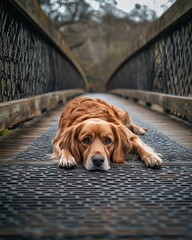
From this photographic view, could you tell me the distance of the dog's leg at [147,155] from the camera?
10.6 ft

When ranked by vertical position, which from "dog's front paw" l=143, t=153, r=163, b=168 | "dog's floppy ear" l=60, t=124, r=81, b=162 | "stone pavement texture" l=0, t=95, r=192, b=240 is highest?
"dog's floppy ear" l=60, t=124, r=81, b=162

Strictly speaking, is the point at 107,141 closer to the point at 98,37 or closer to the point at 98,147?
the point at 98,147

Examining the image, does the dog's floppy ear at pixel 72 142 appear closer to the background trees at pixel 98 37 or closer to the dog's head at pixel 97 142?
the dog's head at pixel 97 142

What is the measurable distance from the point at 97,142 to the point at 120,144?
12.7 inches

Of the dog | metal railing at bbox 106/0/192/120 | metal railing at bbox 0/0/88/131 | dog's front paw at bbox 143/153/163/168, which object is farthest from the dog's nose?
metal railing at bbox 106/0/192/120

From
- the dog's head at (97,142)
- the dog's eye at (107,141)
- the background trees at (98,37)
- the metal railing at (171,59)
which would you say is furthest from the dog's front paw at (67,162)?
the background trees at (98,37)

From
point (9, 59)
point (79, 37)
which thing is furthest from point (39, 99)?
point (79, 37)

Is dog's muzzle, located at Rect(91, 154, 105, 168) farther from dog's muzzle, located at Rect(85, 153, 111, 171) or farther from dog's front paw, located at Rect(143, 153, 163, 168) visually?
dog's front paw, located at Rect(143, 153, 163, 168)

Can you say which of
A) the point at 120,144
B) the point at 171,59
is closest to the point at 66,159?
the point at 120,144

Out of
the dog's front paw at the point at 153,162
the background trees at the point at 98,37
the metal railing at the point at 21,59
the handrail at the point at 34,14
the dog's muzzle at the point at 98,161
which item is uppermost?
the background trees at the point at 98,37

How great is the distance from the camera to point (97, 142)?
11.1 feet

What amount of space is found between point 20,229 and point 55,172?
126 cm

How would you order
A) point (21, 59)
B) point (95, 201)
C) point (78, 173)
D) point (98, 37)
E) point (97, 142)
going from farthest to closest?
point (98, 37) → point (21, 59) → point (97, 142) → point (78, 173) → point (95, 201)

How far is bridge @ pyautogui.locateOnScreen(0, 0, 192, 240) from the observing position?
188cm
